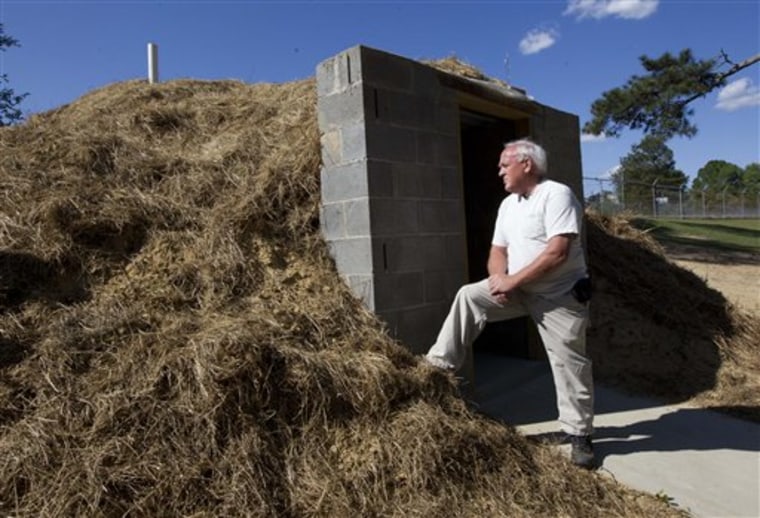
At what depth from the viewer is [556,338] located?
10.8 feet

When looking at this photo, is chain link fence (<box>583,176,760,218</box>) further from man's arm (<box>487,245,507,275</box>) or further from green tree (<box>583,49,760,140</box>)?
man's arm (<box>487,245,507,275</box>)

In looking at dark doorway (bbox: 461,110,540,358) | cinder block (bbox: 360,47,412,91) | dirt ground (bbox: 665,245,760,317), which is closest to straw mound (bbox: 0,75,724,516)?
cinder block (bbox: 360,47,412,91)

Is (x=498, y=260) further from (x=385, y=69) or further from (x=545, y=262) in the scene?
(x=385, y=69)

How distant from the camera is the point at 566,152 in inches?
211

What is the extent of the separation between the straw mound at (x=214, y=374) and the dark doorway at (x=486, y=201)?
5.90ft

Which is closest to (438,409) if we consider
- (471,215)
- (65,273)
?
(65,273)

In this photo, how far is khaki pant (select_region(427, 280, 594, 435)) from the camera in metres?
3.26

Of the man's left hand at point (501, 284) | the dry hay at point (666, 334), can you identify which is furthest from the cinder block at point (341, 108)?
the dry hay at point (666, 334)

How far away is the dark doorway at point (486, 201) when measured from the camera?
520 centimetres

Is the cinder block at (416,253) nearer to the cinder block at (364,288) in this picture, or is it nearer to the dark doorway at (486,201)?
the cinder block at (364,288)

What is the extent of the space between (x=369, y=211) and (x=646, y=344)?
337 cm

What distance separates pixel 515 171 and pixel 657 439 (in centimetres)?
195

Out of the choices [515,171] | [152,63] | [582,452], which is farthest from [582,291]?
[152,63]

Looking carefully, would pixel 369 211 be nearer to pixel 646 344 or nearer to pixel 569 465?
pixel 569 465
